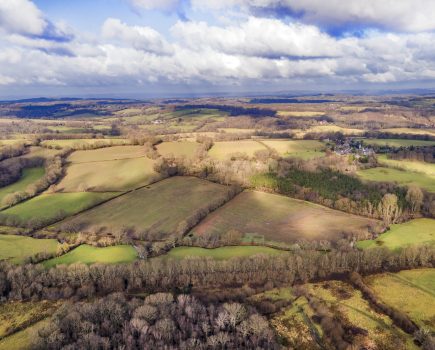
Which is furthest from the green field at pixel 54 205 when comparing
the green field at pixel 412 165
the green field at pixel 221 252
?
the green field at pixel 412 165

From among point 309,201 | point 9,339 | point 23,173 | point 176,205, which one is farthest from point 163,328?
point 23,173

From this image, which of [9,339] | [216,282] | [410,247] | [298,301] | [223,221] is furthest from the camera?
[223,221]

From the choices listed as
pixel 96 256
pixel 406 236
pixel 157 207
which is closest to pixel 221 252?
pixel 96 256

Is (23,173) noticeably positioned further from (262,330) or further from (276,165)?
(262,330)

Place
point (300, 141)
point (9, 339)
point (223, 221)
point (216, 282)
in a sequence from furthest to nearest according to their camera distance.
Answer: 1. point (300, 141)
2. point (223, 221)
3. point (216, 282)
4. point (9, 339)

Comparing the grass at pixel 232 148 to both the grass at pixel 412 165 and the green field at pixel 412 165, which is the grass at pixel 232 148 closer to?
the green field at pixel 412 165

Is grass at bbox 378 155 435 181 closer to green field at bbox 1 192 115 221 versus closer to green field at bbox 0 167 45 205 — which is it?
green field at bbox 1 192 115 221
